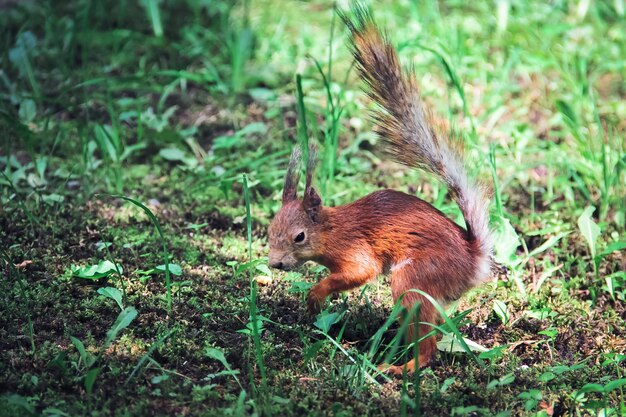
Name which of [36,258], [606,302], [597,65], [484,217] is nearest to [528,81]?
[597,65]

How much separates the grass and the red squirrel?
0.56 feet

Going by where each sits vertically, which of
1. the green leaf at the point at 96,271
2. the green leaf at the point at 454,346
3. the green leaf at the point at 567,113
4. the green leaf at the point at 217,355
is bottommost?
the green leaf at the point at 96,271

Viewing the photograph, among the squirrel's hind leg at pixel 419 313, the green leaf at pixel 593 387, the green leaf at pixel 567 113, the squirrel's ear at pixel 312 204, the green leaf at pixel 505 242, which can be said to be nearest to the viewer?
the green leaf at pixel 593 387

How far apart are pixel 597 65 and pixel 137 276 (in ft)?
12.0

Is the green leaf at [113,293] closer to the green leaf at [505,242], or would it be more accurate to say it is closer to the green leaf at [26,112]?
the green leaf at [505,242]

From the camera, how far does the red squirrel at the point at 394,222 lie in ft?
9.08

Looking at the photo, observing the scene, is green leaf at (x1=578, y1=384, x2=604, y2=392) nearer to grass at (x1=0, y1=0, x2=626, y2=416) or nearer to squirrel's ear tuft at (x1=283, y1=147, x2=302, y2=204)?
grass at (x1=0, y1=0, x2=626, y2=416)

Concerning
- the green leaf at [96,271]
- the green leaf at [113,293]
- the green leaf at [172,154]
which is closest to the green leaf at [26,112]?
the green leaf at [172,154]

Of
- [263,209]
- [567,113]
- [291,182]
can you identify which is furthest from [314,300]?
[567,113]

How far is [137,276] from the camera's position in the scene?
10.2 feet

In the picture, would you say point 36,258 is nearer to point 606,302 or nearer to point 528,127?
point 606,302

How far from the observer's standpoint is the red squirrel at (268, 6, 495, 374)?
277 centimetres

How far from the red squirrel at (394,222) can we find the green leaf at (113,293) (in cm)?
59

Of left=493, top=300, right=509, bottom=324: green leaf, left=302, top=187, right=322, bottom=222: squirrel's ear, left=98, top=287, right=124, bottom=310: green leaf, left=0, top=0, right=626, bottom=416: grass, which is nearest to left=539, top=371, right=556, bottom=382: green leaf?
left=0, top=0, right=626, bottom=416: grass
